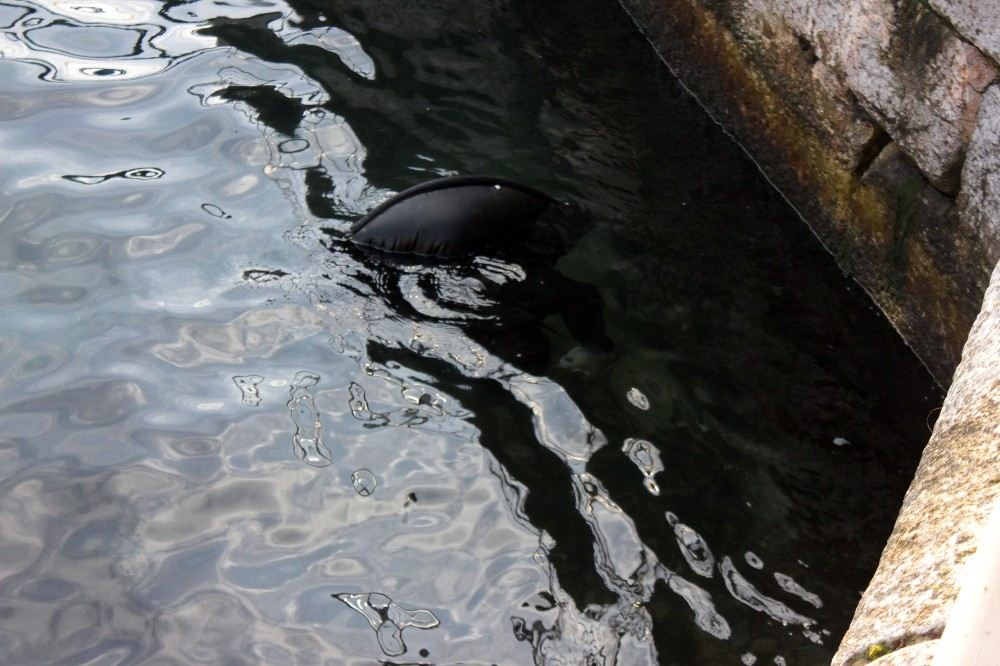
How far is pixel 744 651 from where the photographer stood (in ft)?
10.8

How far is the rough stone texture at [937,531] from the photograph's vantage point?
2014mm

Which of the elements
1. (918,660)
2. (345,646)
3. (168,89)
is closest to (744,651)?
(345,646)

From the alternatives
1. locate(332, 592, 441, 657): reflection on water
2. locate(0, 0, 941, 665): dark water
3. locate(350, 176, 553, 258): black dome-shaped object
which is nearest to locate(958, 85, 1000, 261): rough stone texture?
locate(0, 0, 941, 665): dark water

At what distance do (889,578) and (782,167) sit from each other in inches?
147

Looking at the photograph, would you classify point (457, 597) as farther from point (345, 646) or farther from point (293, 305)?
point (293, 305)

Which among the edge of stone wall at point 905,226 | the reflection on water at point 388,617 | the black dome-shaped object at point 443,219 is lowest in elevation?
the reflection on water at point 388,617

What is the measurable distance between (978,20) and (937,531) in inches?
101

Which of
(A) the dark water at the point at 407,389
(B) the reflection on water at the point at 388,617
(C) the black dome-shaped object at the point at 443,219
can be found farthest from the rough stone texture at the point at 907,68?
(B) the reflection on water at the point at 388,617

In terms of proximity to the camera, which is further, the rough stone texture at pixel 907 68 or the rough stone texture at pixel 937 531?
the rough stone texture at pixel 907 68

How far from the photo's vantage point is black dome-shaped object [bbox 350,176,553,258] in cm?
470

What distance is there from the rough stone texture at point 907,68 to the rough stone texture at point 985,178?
0.23 feet

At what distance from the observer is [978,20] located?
4.11m

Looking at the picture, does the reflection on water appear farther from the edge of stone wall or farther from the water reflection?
the edge of stone wall

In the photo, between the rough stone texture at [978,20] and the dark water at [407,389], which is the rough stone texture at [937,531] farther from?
the rough stone texture at [978,20]
